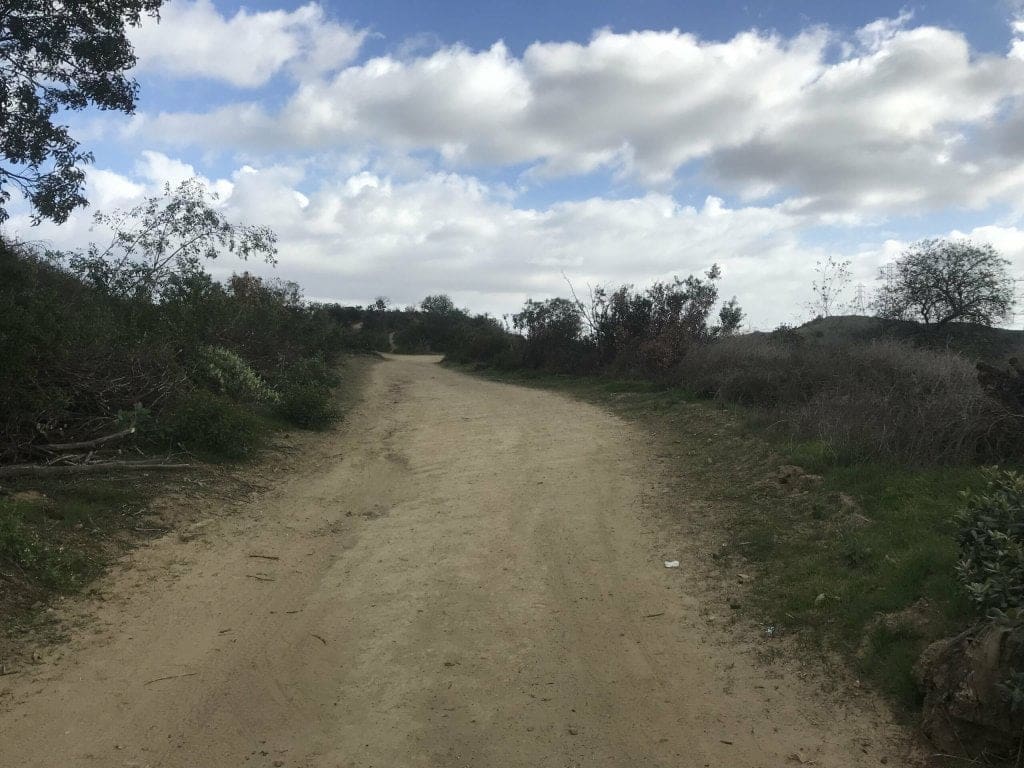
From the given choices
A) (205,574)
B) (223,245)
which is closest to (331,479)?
(205,574)

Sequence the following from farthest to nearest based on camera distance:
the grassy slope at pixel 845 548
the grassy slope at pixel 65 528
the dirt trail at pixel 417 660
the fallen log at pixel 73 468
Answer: the fallen log at pixel 73 468
the grassy slope at pixel 65 528
the grassy slope at pixel 845 548
the dirt trail at pixel 417 660

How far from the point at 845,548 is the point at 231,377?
1033 centimetres

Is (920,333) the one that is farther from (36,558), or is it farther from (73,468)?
(36,558)

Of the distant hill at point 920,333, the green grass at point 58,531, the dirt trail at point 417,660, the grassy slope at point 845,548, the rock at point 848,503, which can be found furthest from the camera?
the distant hill at point 920,333

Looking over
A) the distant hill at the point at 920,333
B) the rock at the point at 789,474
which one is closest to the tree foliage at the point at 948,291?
the distant hill at the point at 920,333

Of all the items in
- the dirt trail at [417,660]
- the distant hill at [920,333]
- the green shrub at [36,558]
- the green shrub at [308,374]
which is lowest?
the dirt trail at [417,660]

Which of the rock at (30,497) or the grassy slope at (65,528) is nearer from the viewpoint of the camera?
the grassy slope at (65,528)

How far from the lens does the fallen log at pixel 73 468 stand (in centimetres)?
661

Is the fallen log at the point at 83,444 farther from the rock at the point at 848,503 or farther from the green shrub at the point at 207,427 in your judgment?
the rock at the point at 848,503

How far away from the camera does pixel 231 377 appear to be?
12.3 metres

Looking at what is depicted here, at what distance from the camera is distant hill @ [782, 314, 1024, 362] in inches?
585

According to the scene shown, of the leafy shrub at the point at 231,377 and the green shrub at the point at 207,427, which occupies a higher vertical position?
the leafy shrub at the point at 231,377

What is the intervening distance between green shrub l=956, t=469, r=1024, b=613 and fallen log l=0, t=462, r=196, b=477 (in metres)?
7.61

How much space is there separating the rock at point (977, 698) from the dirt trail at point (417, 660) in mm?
308
